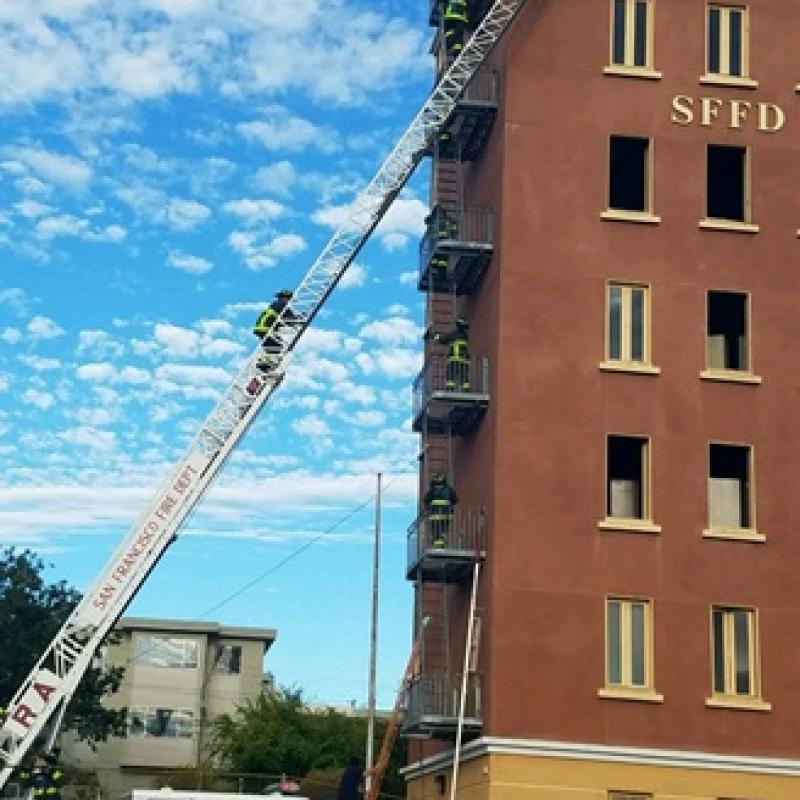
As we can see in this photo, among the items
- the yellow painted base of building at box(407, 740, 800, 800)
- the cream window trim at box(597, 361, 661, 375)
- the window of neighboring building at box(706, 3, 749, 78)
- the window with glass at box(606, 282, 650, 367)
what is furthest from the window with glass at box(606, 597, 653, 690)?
the window of neighboring building at box(706, 3, 749, 78)

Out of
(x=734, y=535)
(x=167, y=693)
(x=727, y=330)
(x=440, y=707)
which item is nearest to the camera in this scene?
(x=734, y=535)

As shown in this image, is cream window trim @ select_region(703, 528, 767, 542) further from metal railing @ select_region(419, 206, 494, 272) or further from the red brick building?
metal railing @ select_region(419, 206, 494, 272)

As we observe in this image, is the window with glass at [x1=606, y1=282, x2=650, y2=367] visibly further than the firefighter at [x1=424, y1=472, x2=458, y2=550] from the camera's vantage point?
No

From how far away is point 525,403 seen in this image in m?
36.8

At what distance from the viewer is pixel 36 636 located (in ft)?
233

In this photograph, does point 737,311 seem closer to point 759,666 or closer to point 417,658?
point 759,666

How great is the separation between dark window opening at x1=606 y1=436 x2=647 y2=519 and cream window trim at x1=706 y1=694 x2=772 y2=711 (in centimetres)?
451

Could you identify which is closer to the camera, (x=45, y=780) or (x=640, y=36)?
(x=45, y=780)

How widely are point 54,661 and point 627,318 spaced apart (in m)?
15.9

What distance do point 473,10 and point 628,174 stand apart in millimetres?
7752

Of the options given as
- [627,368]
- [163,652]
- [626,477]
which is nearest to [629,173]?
[627,368]

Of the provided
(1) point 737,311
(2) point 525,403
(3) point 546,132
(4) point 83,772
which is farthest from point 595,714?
(4) point 83,772

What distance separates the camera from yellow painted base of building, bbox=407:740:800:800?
3416cm

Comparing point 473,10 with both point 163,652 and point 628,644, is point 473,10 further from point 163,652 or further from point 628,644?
point 163,652
